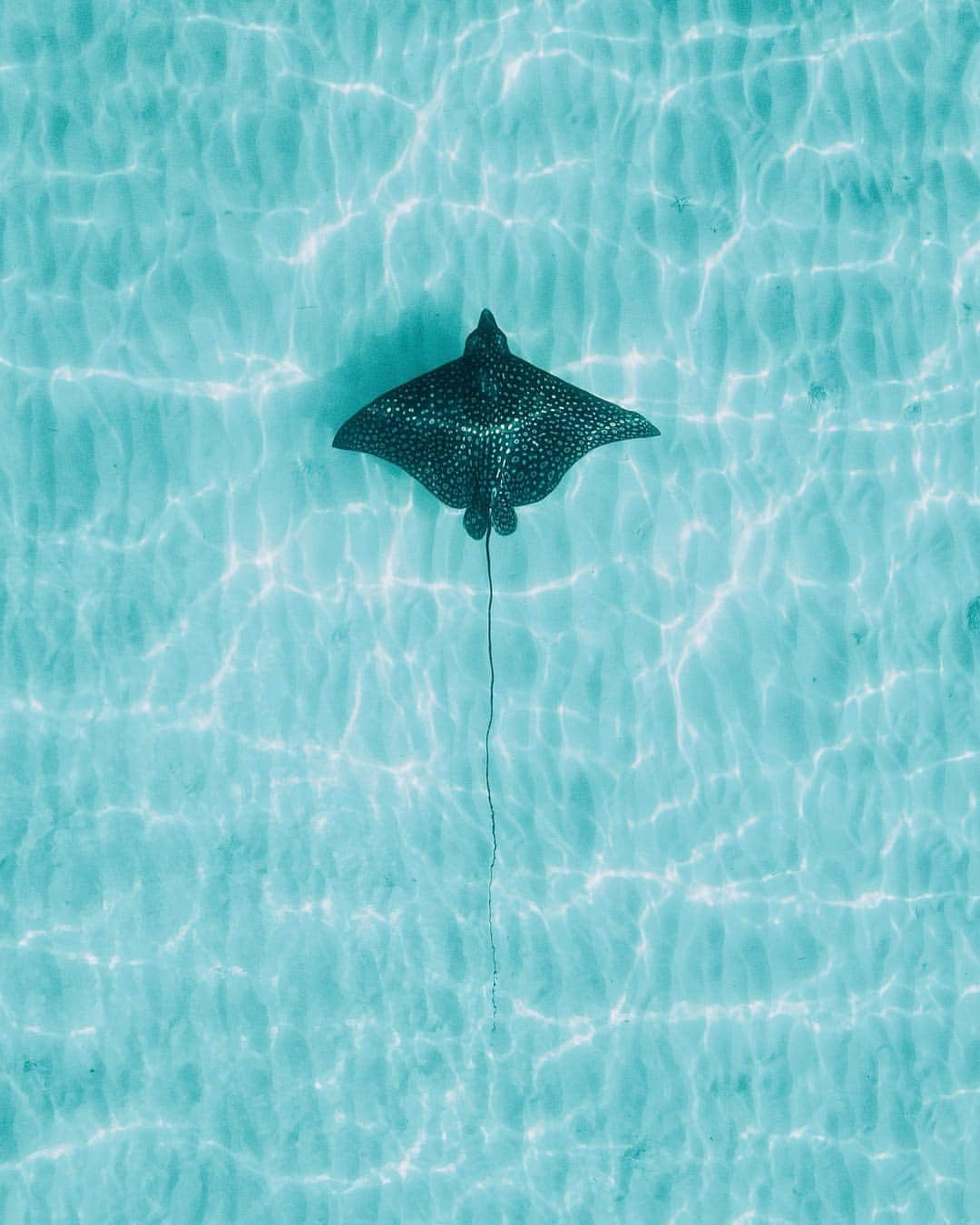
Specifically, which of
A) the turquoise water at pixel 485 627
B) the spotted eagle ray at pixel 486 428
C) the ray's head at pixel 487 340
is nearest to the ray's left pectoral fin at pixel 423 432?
the spotted eagle ray at pixel 486 428

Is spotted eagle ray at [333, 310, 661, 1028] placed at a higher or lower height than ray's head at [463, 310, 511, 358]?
lower

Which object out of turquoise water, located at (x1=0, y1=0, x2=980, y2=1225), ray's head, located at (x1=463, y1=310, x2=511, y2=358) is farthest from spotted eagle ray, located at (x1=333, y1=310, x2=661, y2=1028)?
turquoise water, located at (x1=0, y1=0, x2=980, y2=1225)

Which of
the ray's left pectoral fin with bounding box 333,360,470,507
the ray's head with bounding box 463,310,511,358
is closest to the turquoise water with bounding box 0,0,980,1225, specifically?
the ray's left pectoral fin with bounding box 333,360,470,507

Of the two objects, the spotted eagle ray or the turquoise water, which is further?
the turquoise water

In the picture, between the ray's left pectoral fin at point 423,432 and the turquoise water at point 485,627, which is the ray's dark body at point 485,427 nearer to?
the ray's left pectoral fin at point 423,432

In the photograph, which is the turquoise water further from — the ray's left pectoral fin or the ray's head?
the ray's head

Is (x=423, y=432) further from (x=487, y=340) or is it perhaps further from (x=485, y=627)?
(x=485, y=627)

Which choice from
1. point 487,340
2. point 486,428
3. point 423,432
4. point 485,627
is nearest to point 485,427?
point 486,428

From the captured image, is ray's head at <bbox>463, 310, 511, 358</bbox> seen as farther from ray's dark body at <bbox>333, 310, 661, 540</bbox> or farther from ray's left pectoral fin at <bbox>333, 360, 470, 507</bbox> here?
ray's left pectoral fin at <bbox>333, 360, 470, 507</bbox>

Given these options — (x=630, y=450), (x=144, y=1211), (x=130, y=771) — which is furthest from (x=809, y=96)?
(x=144, y=1211)
